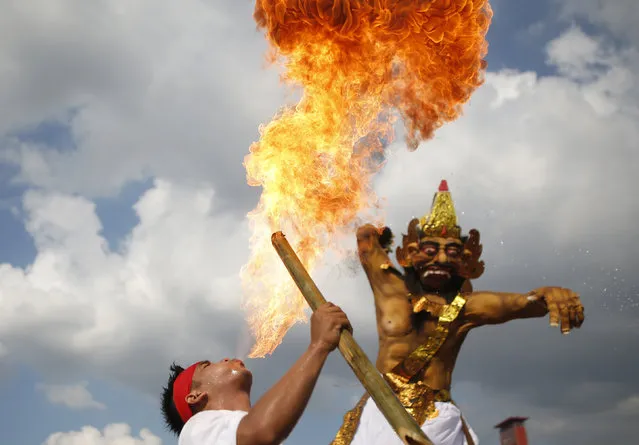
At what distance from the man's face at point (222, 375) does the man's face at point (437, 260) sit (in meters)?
2.84

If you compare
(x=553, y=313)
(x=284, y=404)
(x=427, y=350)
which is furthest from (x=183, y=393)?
(x=553, y=313)

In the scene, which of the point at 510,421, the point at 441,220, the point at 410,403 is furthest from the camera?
the point at 510,421

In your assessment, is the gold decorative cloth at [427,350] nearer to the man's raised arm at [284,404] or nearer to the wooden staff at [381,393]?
the wooden staff at [381,393]

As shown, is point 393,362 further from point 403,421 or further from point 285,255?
point 403,421

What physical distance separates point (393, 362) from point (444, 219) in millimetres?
1556

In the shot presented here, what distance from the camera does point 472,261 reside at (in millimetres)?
6629

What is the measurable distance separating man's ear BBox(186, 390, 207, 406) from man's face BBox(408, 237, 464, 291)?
10.2 feet

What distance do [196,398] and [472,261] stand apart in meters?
3.57

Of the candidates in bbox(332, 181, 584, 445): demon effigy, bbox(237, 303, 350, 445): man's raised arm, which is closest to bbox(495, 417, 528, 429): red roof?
bbox(332, 181, 584, 445): demon effigy

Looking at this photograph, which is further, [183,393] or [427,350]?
[427,350]

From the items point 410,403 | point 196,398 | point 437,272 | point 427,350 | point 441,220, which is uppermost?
point 441,220

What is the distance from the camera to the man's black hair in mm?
4145

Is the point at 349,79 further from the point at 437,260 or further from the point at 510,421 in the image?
the point at 510,421

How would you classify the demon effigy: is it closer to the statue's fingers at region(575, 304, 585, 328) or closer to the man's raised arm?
the statue's fingers at region(575, 304, 585, 328)
